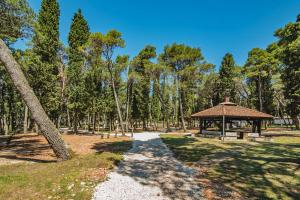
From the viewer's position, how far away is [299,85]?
90.8 feet

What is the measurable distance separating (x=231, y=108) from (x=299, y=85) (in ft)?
31.9

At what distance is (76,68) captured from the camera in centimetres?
2920

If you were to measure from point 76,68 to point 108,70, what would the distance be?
414cm

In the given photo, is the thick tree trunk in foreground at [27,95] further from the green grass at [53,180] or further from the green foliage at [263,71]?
the green foliage at [263,71]

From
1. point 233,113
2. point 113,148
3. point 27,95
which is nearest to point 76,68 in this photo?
point 113,148

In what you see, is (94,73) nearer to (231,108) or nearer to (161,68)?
(161,68)

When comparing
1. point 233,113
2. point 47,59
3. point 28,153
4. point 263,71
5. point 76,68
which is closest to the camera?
point 28,153

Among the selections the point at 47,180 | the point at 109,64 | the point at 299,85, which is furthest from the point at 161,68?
the point at 47,180

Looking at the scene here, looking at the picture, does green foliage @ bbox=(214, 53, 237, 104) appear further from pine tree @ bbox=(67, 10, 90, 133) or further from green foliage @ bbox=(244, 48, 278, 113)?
pine tree @ bbox=(67, 10, 90, 133)

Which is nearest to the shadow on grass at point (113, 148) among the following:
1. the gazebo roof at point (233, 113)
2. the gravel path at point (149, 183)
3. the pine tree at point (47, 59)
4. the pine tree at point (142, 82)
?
the gravel path at point (149, 183)

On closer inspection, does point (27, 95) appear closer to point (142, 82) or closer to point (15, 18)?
point (15, 18)

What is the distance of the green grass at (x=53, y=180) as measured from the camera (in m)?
6.07

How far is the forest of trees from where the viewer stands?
24.7 metres

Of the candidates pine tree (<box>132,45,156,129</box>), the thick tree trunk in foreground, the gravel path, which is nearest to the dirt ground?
the thick tree trunk in foreground
